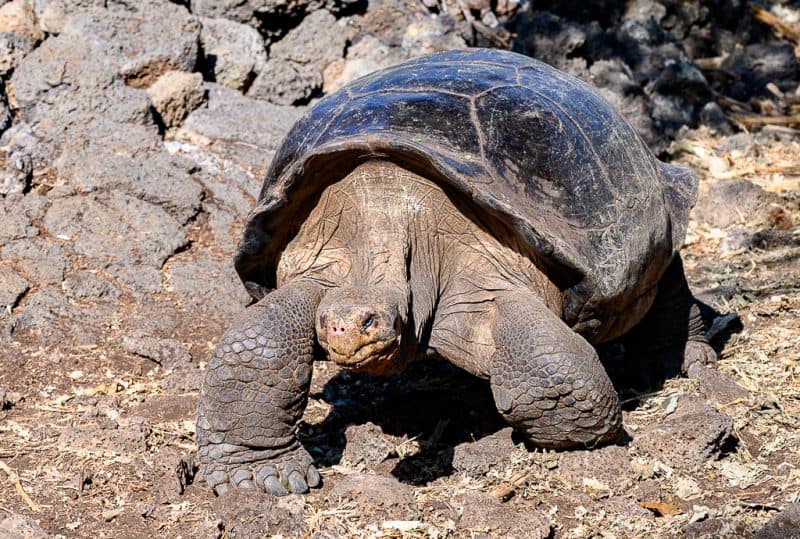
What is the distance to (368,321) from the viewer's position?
3.63 metres

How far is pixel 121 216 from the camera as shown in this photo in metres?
6.62

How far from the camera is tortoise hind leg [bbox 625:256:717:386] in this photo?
5.54 meters

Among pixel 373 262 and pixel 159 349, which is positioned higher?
pixel 373 262

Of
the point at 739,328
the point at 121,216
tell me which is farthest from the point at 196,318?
the point at 739,328

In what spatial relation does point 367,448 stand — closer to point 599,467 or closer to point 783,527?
point 599,467

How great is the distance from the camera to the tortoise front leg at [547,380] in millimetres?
4113

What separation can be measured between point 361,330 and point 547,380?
34.6 inches

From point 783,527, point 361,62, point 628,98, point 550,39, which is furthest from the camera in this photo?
point 550,39

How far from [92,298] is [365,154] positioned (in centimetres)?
246

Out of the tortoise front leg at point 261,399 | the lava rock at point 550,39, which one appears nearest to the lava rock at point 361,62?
the lava rock at point 550,39

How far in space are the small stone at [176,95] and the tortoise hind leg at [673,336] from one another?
3663 mm

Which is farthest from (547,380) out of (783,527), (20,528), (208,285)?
(208,285)

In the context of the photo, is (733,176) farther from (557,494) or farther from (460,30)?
(557,494)

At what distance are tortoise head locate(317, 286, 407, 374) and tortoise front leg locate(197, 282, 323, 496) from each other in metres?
0.40
